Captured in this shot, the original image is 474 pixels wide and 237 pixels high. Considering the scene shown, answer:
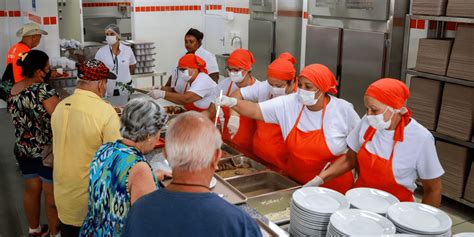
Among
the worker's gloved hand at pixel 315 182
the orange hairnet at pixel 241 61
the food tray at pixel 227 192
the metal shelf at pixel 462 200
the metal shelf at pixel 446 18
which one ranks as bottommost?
the metal shelf at pixel 462 200

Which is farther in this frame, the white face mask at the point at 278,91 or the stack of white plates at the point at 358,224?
the white face mask at the point at 278,91

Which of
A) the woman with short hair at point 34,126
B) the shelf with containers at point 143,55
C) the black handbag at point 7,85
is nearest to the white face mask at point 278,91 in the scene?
the woman with short hair at point 34,126

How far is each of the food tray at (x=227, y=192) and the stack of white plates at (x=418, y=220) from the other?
0.74 metres

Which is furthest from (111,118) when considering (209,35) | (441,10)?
(209,35)

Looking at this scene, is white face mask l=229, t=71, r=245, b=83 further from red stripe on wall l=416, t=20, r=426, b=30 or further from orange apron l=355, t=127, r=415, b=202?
red stripe on wall l=416, t=20, r=426, b=30

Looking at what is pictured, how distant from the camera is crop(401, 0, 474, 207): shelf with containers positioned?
4102 millimetres

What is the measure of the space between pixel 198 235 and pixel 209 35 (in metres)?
7.75

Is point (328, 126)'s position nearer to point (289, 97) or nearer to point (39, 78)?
point (289, 97)

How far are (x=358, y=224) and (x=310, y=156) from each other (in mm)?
994

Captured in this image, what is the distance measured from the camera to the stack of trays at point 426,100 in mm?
4379

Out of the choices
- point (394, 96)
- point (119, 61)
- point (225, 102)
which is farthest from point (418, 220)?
point (119, 61)

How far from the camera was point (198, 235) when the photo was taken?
4.37 feet

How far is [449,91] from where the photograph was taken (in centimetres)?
425

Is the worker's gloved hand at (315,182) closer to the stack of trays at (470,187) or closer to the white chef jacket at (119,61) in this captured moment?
the stack of trays at (470,187)
